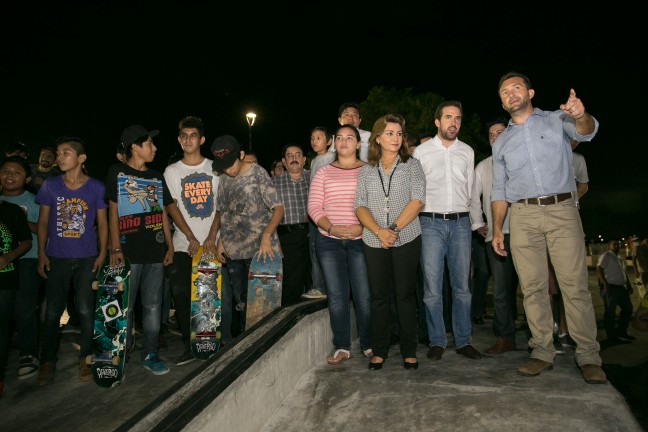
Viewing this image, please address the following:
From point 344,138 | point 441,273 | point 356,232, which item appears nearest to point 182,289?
point 356,232

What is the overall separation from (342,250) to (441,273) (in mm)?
926

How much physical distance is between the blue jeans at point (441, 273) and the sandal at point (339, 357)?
2.52 feet

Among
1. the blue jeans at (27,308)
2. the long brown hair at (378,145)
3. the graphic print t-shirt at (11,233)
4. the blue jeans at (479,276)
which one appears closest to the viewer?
the long brown hair at (378,145)

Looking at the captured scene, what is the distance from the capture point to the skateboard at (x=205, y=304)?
4621mm

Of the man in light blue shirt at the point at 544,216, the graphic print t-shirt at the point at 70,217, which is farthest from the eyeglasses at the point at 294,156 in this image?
the man in light blue shirt at the point at 544,216

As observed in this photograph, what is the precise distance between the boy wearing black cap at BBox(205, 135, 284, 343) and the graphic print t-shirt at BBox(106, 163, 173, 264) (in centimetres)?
55

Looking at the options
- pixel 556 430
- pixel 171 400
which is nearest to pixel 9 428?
pixel 171 400

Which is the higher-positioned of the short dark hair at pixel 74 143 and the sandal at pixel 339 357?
the short dark hair at pixel 74 143

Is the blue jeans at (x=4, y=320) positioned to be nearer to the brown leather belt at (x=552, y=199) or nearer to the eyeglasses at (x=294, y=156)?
the eyeglasses at (x=294, y=156)

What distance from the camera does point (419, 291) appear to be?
A: 504 centimetres

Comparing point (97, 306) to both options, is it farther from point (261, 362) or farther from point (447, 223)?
point (447, 223)

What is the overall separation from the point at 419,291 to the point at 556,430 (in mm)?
2532

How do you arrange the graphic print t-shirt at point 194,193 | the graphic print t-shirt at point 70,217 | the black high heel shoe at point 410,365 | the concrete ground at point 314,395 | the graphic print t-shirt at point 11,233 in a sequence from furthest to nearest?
the graphic print t-shirt at point 194,193
the graphic print t-shirt at point 70,217
the graphic print t-shirt at point 11,233
the black high heel shoe at point 410,365
the concrete ground at point 314,395

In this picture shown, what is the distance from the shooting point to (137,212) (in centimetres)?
438
